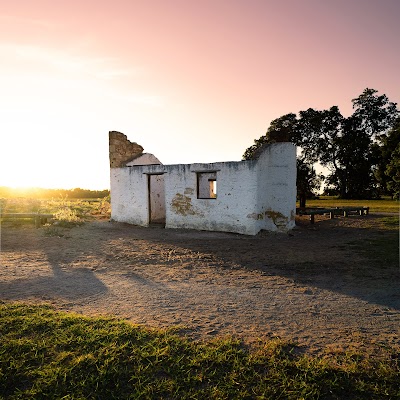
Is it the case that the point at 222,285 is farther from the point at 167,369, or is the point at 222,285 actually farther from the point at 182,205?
the point at 182,205

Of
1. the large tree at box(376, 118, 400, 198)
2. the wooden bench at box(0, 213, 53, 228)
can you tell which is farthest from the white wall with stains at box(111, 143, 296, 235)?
the large tree at box(376, 118, 400, 198)

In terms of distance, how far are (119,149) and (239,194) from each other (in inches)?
274

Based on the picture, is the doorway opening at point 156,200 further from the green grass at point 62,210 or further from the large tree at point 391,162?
the large tree at point 391,162

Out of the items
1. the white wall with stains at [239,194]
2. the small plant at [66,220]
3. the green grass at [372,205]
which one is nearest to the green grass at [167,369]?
the white wall with stains at [239,194]

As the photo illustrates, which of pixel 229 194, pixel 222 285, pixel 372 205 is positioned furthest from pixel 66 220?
pixel 372 205

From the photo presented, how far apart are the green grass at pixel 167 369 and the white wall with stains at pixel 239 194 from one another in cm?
841

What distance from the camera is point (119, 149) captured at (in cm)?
1505

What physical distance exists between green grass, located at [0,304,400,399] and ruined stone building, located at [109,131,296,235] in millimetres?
8414

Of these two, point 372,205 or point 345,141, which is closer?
point 372,205

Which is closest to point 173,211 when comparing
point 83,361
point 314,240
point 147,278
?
point 314,240

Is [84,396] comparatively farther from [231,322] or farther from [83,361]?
[231,322]

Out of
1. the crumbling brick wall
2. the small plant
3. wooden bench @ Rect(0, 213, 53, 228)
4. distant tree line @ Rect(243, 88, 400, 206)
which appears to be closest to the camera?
the small plant

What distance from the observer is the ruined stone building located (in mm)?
11656

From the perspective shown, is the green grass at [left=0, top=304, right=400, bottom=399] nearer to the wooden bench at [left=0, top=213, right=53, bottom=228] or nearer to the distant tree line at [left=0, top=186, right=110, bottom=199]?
the wooden bench at [left=0, top=213, right=53, bottom=228]
